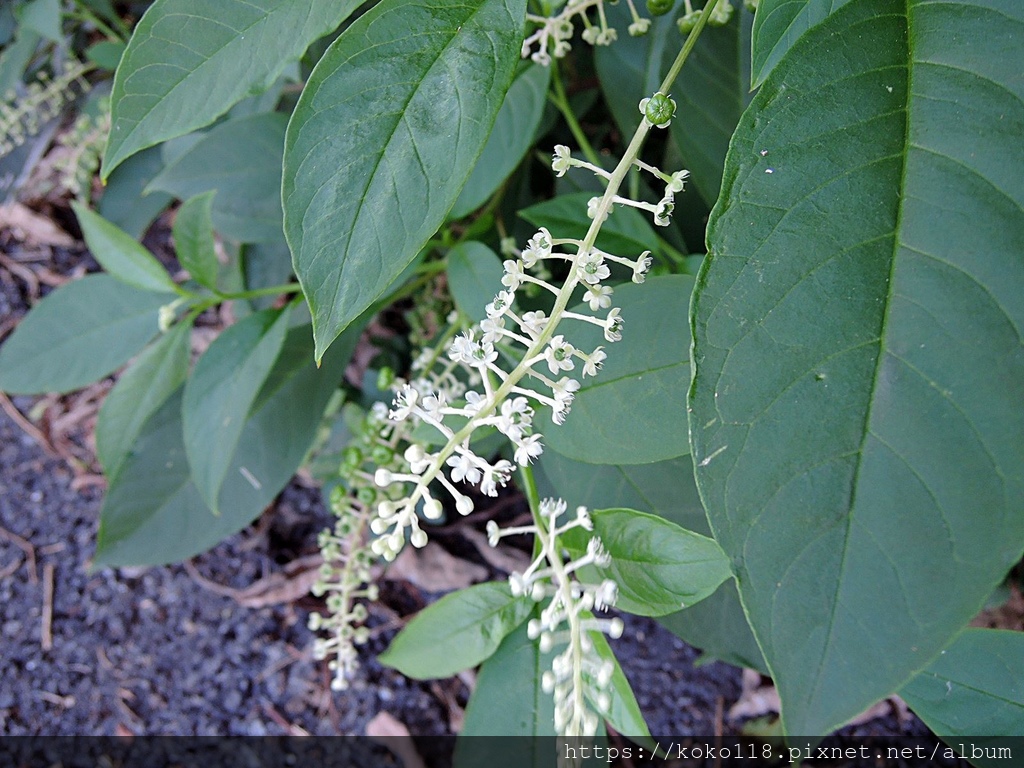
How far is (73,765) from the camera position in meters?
1.83

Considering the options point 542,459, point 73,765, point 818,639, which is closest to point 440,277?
point 542,459

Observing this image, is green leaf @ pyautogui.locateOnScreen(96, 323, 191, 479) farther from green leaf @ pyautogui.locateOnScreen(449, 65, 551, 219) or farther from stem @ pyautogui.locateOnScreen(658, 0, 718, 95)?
stem @ pyautogui.locateOnScreen(658, 0, 718, 95)

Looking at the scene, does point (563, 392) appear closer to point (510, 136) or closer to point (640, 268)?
point (640, 268)

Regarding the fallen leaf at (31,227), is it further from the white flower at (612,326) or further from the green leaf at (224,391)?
the white flower at (612,326)

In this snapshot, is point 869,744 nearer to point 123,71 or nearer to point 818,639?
point 818,639

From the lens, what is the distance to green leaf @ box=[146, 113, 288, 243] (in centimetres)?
143

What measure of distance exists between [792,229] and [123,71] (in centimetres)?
70

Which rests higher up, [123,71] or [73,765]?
[123,71]

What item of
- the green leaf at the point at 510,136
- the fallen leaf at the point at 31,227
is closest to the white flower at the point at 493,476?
the green leaf at the point at 510,136

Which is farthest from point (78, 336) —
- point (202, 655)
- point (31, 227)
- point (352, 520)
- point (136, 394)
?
point (31, 227)

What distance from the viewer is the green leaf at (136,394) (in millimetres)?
1361

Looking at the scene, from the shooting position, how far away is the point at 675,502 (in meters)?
1.08

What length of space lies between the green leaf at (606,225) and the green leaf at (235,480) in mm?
489

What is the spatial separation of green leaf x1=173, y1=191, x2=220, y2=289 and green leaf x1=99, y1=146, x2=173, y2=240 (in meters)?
0.83
